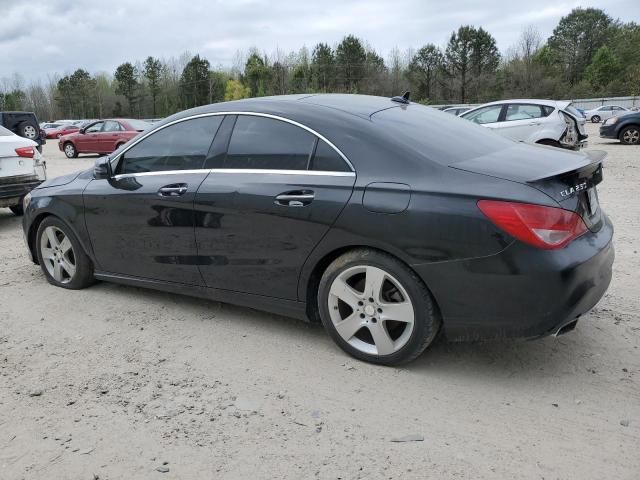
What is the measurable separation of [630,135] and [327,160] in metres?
18.1

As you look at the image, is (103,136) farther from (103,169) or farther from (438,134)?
(438,134)

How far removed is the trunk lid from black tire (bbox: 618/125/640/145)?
56.0 feet

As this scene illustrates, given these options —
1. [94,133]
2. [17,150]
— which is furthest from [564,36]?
[17,150]

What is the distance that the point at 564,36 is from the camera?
7044 cm

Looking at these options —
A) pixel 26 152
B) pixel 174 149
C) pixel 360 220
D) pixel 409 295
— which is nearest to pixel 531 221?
pixel 409 295

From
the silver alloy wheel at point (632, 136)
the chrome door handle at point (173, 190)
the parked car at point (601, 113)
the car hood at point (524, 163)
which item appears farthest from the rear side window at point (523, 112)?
the parked car at point (601, 113)

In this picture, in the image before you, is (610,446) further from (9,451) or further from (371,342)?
(9,451)

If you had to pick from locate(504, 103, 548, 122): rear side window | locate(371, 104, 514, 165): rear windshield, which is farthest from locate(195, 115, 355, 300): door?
locate(504, 103, 548, 122): rear side window

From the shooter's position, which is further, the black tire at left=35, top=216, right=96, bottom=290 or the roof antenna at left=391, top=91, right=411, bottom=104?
the black tire at left=35, top=216, right=96, bottom=290

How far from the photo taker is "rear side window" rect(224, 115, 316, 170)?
354 cm

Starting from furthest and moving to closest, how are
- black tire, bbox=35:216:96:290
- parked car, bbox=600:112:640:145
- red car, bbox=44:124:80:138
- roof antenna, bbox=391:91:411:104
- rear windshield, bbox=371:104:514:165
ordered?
red car, bbox=44:124:80:138
parked car, bbox=600:112:640:145
black tire, bbox=35:216:96:290
roof antenna, bbox=391:91:411:104
rear windshield, bbox=371:104:514:165

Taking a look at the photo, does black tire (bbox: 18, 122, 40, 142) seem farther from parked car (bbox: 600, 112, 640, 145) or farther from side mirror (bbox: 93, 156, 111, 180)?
parked car (bbox: 600, 112, 640, 145)

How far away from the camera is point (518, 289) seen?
2.85 meters

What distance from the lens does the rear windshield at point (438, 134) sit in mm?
3264
